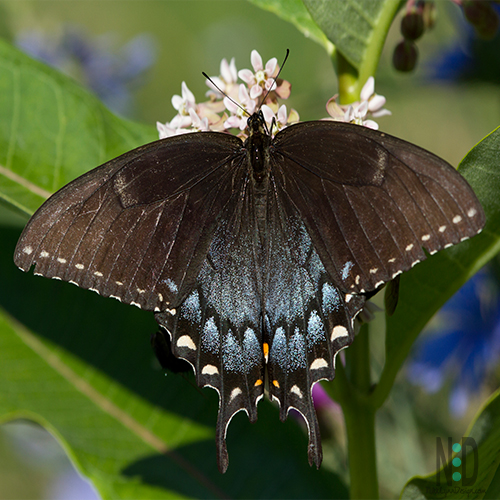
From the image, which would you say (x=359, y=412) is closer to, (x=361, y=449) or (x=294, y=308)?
(x=361, y=449)

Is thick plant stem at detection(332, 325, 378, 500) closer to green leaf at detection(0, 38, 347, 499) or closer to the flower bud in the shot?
green leaf at detection(0, 38, 347, 499)

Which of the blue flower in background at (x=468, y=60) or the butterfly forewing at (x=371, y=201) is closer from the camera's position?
the butterfly forewing at (x=371, y=201)

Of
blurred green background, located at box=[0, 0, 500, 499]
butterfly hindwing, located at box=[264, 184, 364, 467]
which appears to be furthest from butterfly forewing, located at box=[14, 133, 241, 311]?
blurred green background, located at box=[0, 0, 500, 499]

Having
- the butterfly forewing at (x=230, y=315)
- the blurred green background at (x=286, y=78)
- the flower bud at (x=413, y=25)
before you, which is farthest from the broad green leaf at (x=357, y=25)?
the blurred green background at (x=286, y=78)

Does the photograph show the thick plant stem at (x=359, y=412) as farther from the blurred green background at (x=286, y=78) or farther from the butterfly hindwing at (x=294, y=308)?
the blurred green background at (x=286, y=78)

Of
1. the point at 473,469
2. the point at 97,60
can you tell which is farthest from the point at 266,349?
the point at 97,60

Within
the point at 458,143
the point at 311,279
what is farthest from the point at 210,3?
the point at 311,279
